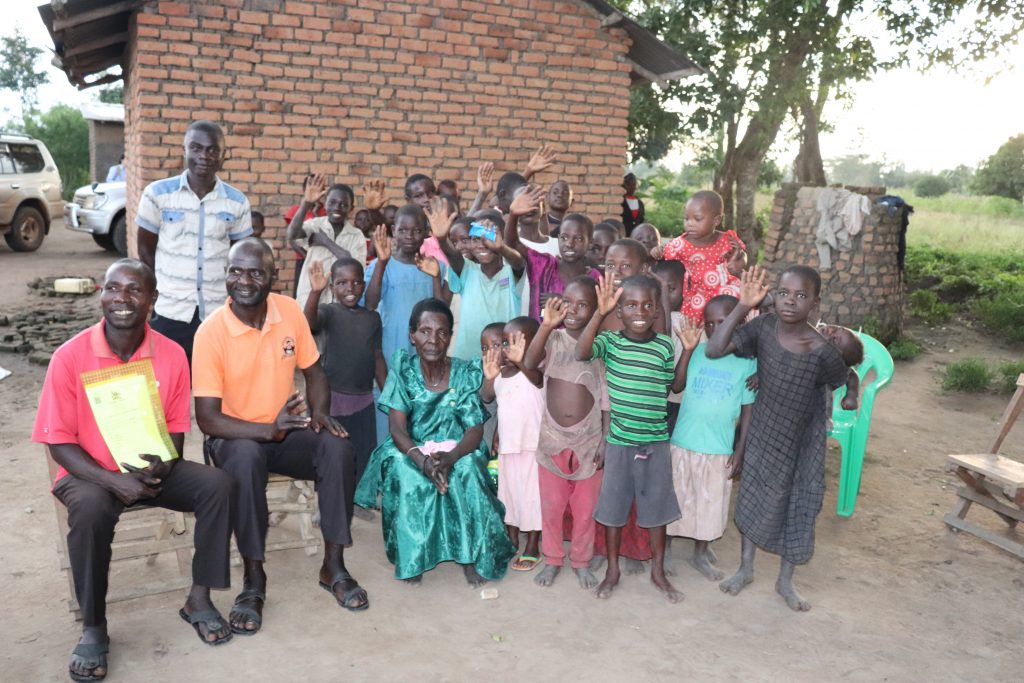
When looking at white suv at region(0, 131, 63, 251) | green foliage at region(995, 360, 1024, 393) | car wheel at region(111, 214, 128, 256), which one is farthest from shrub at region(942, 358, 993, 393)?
white suv at region(0, 131, 63, 251)

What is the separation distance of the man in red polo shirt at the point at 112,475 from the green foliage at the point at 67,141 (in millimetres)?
23493

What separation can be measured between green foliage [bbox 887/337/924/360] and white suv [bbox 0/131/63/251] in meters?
13.2

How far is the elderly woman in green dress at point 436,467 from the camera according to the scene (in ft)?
11.8

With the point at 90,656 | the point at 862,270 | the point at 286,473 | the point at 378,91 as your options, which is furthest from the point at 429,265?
the point at 862,270

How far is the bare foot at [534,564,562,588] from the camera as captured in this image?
12.0ft

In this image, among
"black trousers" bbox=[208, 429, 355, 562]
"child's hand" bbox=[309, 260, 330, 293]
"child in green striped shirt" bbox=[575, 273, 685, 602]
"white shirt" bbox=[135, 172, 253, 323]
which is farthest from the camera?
"white shirt" bbox=[135, 172, 253, 323]

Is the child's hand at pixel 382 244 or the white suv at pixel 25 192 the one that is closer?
the child's hand at pixel 382 244

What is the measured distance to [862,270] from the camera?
9109 mm

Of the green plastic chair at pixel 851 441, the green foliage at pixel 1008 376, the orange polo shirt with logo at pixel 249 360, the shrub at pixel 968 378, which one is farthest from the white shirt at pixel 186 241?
the green foliage at pixel 1008 376

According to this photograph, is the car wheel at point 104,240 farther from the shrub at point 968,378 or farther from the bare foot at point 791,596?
the bare foot at point 791,596

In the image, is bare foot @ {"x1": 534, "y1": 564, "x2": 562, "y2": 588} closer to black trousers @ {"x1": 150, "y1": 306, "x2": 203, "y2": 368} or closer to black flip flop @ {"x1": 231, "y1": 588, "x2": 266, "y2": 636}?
black flip flop @ {"x1": 231, "y1": 588, "x2": 266, "y2": 636}

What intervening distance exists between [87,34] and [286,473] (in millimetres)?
5161

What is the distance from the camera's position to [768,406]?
142 inches

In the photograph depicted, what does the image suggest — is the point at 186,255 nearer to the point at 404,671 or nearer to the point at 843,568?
the point at 404,671
